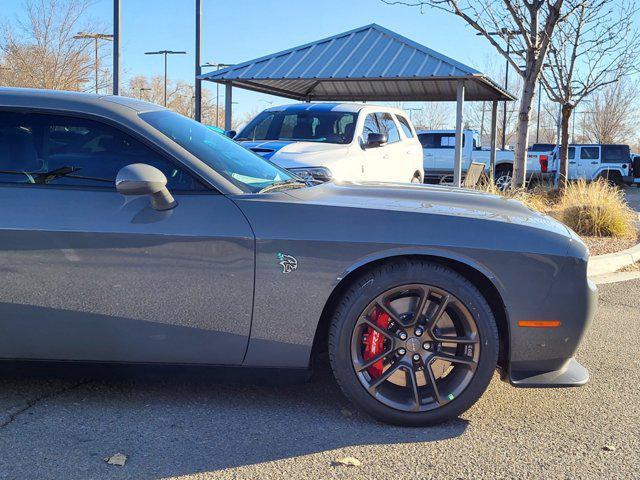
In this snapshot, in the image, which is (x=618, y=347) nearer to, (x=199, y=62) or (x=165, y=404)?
(x=165, y=404)

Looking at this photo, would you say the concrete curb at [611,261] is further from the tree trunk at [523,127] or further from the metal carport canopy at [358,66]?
the metal carport canopy at [358,66]

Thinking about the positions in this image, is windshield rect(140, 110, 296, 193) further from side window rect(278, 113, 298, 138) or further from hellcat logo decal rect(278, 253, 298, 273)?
side window rect(278, 113, 298, 138)

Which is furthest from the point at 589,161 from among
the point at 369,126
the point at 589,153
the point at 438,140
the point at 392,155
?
the point at 369,126

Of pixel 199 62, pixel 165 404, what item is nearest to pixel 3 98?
pixel 165 404

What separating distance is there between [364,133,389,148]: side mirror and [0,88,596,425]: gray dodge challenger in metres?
5.27

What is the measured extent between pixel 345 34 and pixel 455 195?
11315 mm

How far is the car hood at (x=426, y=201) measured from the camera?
3359 millimetres

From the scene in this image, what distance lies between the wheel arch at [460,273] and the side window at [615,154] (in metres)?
26.1

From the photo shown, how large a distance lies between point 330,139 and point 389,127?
6.22 ft

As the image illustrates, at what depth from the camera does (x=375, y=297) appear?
3.17m

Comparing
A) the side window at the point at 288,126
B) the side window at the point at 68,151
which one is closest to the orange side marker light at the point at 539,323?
the side window at the point at 68,151

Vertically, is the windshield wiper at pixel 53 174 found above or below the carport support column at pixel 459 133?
below

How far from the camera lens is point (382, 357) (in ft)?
10.7

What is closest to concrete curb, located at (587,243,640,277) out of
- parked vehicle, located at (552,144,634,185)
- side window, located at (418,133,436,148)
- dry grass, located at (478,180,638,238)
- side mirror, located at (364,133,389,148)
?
dry grass, located at (478,180,638,238)
